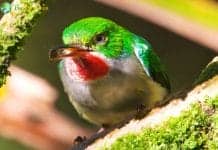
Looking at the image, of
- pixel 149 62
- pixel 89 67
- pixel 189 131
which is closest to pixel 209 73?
pixel 189 131

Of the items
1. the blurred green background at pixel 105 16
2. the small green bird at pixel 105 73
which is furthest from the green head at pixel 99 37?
the blurred green background at pixel 105 16

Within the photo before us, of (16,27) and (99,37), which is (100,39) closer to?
(99,37)

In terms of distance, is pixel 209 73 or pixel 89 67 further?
pixel 89 67

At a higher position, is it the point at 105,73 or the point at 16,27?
the point at 16,27

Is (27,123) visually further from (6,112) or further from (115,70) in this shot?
(115,70)

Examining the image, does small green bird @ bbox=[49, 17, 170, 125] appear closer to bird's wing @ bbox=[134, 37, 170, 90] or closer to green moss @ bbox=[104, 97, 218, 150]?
bird's wing @ bbox=[134, 37, 170, 90]

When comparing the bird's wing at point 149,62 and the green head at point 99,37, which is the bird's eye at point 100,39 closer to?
the green head at point 99,37

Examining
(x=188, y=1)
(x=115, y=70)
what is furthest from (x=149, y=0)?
(x=115, y=70)
